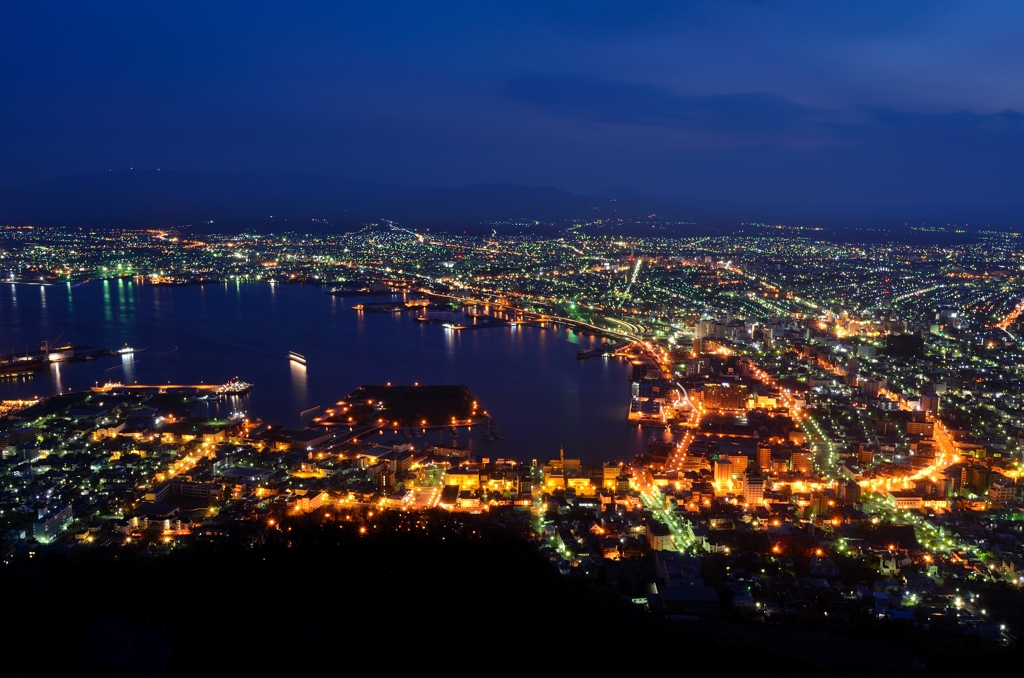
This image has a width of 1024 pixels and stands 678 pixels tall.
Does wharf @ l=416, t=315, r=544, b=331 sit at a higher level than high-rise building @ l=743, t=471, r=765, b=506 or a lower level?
higher

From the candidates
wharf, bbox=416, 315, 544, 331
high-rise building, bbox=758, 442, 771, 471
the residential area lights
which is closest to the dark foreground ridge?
the residential area lights

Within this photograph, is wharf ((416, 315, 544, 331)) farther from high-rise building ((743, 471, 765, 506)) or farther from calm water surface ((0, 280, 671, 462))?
high-rise building ((743, 471, 765, 506))

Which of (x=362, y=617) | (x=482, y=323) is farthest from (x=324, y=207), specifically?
(x=362, y=617)

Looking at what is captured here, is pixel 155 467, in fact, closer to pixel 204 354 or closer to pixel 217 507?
pixel 217 507

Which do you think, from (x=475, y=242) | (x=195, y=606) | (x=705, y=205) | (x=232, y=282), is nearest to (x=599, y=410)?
(x=195, y=606)

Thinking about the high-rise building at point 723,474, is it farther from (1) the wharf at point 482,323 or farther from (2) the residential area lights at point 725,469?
(1) the wharf at point 482,323
